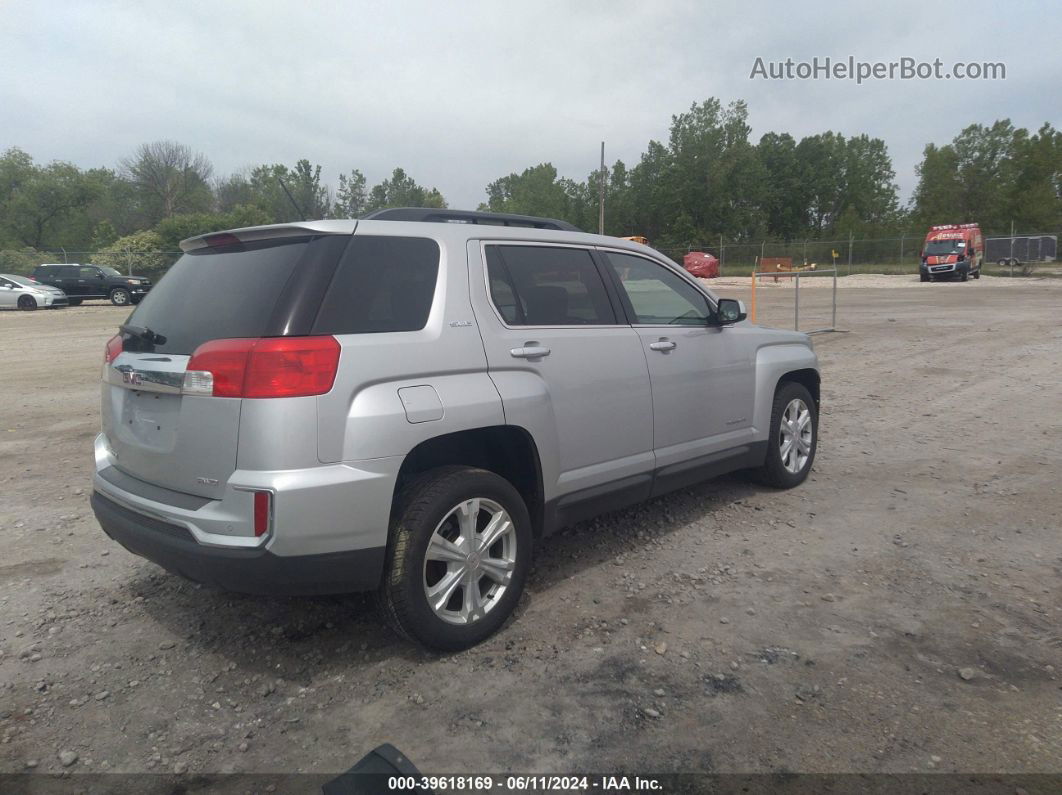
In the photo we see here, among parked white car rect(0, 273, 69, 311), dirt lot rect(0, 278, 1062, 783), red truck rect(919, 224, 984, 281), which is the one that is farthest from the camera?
red truck rect(919, 224, 984, 281)

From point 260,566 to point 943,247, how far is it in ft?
148

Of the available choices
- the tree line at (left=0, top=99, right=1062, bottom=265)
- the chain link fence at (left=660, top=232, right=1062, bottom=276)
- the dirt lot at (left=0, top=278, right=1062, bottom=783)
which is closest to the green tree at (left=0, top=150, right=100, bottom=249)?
the tree line at (left=0, top=99, right=1062, bottom=265)

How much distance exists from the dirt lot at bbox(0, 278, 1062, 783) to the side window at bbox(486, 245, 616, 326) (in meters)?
1.41

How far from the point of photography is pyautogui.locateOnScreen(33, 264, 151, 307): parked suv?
97.9ft

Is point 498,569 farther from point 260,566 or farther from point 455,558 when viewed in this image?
point 260,566

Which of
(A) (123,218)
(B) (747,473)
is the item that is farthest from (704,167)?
(B) (747,473)

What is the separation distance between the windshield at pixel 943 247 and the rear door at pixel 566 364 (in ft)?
140

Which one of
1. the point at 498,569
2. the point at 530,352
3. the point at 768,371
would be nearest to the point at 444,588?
the point at 498,569

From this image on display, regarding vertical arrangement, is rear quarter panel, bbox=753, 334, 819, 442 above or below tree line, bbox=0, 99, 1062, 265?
below

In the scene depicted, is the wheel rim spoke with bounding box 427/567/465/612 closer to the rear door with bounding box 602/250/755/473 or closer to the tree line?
the rear door with bounding box 602/250/755/473

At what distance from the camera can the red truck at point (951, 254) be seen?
3997cm

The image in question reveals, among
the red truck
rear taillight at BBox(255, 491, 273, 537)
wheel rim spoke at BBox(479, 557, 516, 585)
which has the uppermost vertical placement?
the red truck

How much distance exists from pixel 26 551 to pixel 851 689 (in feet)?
14.9

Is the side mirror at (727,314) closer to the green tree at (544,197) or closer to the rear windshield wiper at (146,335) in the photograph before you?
the rear windshield wiper at (146,335)
